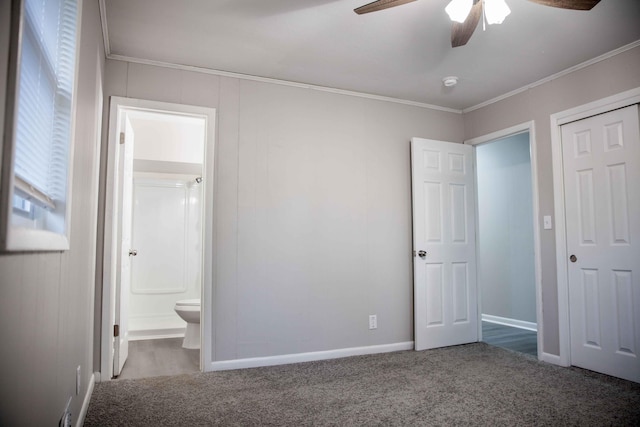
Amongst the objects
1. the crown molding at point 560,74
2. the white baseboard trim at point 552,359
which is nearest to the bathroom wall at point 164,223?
the crown molding at point 560,74

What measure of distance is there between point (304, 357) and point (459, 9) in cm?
268

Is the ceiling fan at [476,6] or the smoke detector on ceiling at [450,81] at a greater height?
the smoke detector on ceiling at [450,81]

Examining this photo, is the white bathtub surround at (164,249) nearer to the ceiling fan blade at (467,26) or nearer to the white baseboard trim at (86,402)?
the white baseboard trim at (86,402)

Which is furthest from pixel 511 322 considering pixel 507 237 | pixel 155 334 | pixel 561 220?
pixel 155 334

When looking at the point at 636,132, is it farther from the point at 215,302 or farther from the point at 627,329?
the point at 215,302

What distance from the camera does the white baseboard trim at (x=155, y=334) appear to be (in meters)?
4.60

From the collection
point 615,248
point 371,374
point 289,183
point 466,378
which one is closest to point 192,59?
point 289,183

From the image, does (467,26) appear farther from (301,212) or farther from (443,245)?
(443,245)

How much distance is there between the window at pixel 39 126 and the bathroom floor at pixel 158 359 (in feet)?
6.55

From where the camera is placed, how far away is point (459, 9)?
83.2 inches

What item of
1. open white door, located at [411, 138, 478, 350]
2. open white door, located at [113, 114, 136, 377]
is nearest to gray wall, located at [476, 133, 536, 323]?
open white door, located at [411, 138, 478, 350]

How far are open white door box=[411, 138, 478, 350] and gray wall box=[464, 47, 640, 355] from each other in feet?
2.23

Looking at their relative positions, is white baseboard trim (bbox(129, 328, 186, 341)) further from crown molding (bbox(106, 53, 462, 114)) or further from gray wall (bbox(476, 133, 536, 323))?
gray wall (bbox(476, 133, 536, 323))

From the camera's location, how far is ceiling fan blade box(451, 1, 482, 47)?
7.16 feet
